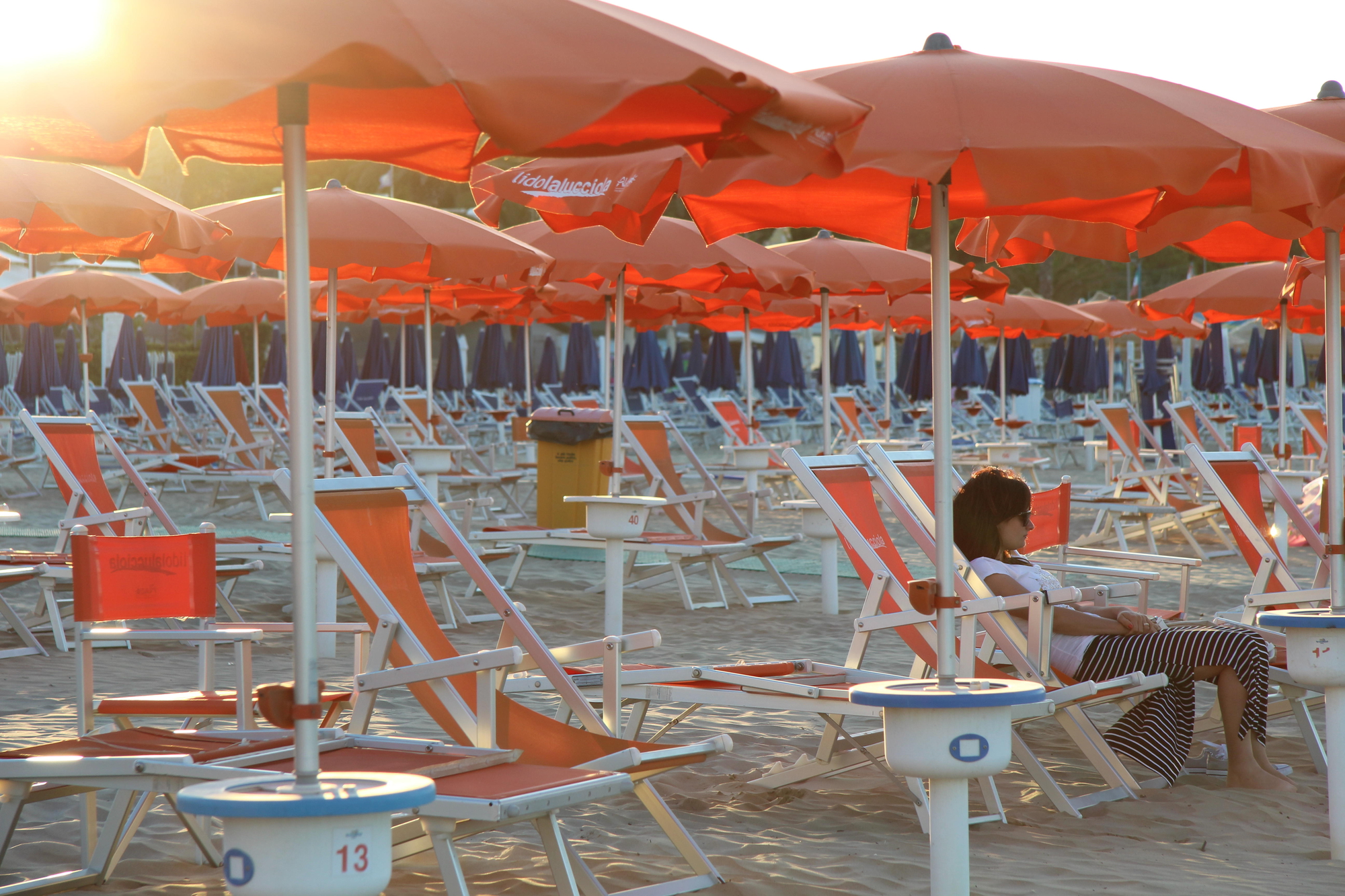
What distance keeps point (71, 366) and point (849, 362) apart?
1086 cm

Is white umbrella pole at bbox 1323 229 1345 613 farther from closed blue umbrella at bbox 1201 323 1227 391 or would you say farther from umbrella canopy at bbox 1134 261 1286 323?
closed blue umbrella at bbox 1201 323 1227 391

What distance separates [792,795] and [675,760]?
1.15 metres

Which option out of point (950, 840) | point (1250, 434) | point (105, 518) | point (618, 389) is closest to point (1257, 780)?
point (950, 840)

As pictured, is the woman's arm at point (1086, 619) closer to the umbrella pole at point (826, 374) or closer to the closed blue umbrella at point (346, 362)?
the umbrella pole at point (826, 374)

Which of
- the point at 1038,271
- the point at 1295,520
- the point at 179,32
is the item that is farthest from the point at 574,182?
the point at 1038,271

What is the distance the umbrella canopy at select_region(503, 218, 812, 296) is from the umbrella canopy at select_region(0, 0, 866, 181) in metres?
4.54

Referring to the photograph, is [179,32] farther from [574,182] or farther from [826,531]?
[826,531]

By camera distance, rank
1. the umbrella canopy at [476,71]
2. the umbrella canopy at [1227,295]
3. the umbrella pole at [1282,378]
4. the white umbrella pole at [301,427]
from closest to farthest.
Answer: the umbrella canopy at [476,71] < the white umbrella pole at [301,427] < the umbrella pole at [1282,378] < the umbrella canopy at [1227,295]

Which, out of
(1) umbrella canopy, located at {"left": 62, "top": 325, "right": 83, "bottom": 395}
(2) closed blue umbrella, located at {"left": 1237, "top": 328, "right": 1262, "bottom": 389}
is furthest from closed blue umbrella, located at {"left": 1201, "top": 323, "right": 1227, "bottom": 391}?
(1) umbrella canopy, located at {"left": 62, "top": 325, "right": 83, "bottom": 395}

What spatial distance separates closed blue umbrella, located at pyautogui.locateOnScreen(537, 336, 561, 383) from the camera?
19.7m

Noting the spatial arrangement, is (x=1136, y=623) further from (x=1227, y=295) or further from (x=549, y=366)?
(x=549, y=366)

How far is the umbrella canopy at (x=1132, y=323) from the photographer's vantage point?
16.0 m

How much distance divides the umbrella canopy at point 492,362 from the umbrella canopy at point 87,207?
12.8 meters

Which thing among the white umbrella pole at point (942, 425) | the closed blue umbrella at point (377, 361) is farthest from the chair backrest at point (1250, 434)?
the closed blue umbrella at point (377, 361)
